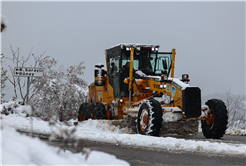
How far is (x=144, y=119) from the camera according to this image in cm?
938

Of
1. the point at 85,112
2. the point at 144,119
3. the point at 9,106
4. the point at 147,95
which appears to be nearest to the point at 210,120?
the point at 144,119

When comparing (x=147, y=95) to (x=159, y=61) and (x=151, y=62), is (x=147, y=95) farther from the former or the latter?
(x=159, y=61)

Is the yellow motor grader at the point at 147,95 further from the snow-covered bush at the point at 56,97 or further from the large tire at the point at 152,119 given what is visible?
the snow-covered bush at the point at 56,97

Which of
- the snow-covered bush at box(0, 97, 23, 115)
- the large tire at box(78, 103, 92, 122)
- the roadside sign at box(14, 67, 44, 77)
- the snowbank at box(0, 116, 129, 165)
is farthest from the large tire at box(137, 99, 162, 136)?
the snow-covered bush at box(0, 97, 23, 115)

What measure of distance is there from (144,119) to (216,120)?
7.34ft

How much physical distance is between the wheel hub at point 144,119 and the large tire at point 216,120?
214 cm

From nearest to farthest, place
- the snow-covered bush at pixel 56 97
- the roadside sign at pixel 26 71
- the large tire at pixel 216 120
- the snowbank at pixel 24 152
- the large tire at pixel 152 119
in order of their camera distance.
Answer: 1. the snowbank at pixel 24 152
2. the large tire at pixel 152 119
3. the large tire at pixel 216 120
4. the roadside sign at pixel 26 71
5. the snow-covered bush at pixel 56 97

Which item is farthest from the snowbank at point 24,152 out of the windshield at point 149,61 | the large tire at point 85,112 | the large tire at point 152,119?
the large tire at point 85,112

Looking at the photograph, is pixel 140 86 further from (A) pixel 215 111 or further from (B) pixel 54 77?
(B) pixel 54 77

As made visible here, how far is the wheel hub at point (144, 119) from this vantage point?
9.20 m

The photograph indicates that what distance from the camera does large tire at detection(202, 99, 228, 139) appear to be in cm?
931

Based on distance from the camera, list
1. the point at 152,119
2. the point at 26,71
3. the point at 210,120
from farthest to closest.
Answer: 1. the point at 26,71
2. the point at 210,120
3. the point at 152,119

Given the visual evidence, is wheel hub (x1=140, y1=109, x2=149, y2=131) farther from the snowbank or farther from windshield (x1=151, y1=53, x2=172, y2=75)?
the snowbank

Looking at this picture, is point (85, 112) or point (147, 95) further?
point (85, 112)
